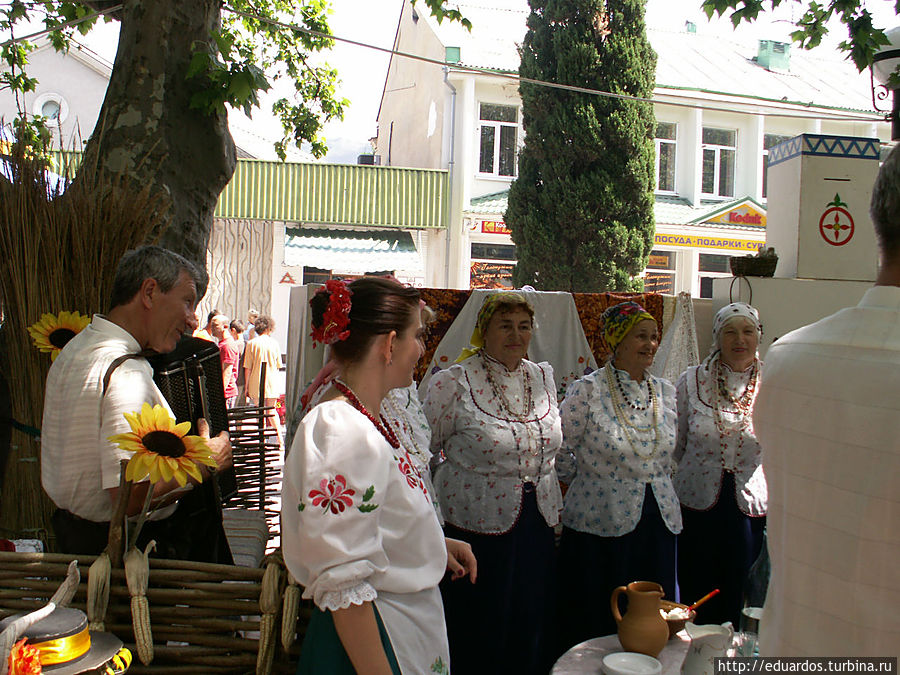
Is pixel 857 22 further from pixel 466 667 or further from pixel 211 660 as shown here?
pixel 211 660

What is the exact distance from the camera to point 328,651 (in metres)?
1.52

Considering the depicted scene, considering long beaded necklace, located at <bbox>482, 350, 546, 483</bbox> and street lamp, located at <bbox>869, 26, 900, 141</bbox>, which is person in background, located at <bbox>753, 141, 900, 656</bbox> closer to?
long beaded necklace, located at <bbox>482, 350, 546, 483</bbox>

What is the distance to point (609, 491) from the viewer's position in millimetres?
3119

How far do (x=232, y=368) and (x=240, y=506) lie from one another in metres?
5.06

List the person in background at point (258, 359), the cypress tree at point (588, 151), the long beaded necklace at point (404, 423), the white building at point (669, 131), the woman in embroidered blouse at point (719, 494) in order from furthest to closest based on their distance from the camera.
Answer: the white building at point (669, 131), the cypress tree at point (588, 151), the person in background at point (258, 359), the woman in embroidered blouse at point (719, 494), the long beaded necklace at point (404, 423)

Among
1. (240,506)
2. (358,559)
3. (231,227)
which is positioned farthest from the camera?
(231,227)

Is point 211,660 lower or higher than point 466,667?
higher

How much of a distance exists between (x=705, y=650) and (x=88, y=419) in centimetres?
176

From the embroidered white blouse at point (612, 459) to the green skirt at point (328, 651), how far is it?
179 cm

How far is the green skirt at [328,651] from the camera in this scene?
1499 mm

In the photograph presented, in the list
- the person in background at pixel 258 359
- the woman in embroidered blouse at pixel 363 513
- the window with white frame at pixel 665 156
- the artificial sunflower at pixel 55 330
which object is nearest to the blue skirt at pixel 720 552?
the woman in embroidered blouse at pixel 363 513

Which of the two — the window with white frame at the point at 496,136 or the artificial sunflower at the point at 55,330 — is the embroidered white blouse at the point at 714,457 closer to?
the artificial sunflower at the point at 55,330

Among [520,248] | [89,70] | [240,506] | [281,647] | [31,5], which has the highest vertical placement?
[89,70]

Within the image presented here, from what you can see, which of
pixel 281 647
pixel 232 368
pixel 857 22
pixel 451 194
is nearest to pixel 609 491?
pixel 281 647
